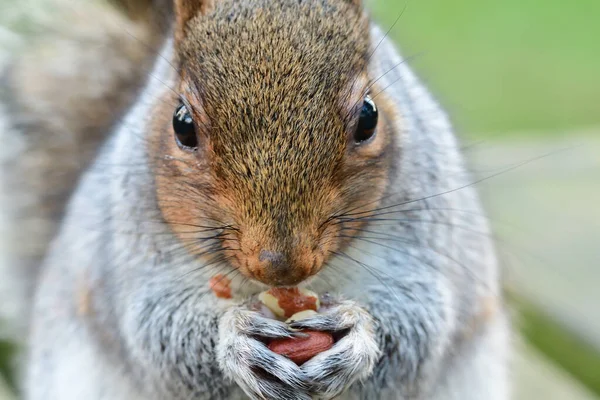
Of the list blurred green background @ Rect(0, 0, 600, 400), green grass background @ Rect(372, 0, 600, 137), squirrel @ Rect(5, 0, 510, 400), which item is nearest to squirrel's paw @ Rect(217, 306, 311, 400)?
squirrel @ Rect(5, 0, 510, 400)

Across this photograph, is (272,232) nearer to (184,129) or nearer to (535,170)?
(184,129)

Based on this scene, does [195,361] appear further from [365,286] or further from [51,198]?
[51,198]

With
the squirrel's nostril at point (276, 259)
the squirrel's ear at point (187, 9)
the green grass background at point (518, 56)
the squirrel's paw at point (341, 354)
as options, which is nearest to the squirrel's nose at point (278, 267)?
the squirrel's nostril at point (276, 259)

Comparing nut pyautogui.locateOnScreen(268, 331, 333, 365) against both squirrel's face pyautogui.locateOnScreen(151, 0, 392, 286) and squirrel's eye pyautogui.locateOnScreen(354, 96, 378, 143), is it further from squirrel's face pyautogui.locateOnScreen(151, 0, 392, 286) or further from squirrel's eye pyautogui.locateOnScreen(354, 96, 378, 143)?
squirrel's eye pyautogui.locateOnScreen(354, 96, 378, 143)

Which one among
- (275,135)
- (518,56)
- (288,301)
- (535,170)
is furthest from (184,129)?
(518,56)

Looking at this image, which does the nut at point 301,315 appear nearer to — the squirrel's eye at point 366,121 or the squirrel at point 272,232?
the squirrel at point 272,232

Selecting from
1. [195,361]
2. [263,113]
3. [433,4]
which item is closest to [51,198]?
[195,361]

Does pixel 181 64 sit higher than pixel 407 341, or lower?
higher

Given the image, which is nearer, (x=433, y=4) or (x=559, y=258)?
(x=559, y=258)
